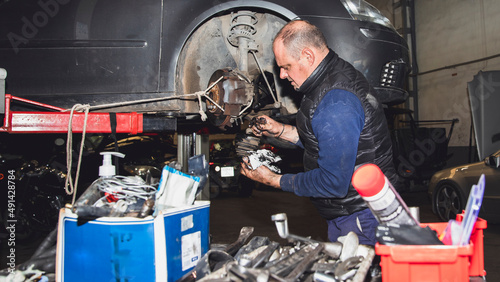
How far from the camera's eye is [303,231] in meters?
4.10

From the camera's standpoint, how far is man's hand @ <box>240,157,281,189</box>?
1.61 m

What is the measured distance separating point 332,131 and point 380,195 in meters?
0.45

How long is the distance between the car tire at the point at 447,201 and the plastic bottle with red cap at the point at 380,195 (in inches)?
173

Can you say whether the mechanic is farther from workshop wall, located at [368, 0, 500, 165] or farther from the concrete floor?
workshop wall, located at [368, 0, 500, 165]

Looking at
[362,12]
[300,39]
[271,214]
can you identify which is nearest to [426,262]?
[300,39]

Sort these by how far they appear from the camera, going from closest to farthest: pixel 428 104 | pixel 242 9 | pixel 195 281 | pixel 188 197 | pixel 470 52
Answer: pixel 195 281 < pixel 188 197 < pixel 242 9 < pixel 470 52 < pixel 428 104

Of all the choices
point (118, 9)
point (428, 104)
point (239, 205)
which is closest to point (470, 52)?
point (428, 104)

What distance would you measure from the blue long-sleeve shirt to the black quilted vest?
0.07 metres

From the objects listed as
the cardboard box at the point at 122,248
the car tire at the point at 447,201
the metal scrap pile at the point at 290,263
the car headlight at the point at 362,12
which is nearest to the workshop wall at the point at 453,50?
the car tire at the point at 447,201

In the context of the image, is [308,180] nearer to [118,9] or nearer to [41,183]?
[118,9]

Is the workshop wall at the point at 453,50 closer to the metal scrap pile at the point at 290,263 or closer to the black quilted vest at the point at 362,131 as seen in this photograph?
the black quilted vest at the point at 362,131

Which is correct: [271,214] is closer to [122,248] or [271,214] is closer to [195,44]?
[195,44]

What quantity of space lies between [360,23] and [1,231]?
4.02 metres

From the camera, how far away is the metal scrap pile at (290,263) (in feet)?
3.14
